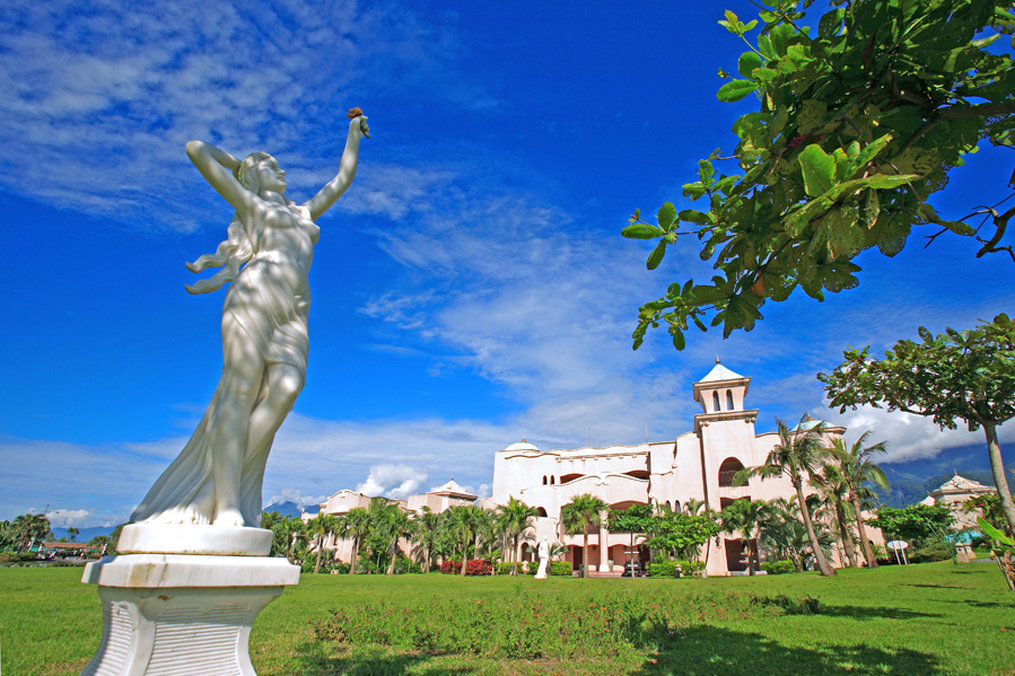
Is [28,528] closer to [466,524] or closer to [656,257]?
[466,524]

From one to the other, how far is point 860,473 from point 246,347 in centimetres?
3504

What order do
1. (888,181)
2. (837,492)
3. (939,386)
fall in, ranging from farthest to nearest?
(837,492), (939,386), (888,181)

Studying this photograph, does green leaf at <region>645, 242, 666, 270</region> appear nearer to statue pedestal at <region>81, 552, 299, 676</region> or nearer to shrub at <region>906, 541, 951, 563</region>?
statue pedestal at <region>81, 552, 299, 676</region>

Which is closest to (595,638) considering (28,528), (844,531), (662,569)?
(662,569)

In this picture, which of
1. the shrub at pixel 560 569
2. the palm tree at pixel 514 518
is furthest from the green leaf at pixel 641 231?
the palm tree at pixel 514 518

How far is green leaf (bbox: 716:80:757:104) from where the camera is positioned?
75.2 inches

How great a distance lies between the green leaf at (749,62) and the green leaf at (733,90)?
0.11 feet

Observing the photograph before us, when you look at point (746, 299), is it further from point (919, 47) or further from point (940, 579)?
point (940, 579)

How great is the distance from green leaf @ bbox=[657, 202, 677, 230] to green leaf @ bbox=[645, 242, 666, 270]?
0.38ft

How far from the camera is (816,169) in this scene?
1321 millimetres

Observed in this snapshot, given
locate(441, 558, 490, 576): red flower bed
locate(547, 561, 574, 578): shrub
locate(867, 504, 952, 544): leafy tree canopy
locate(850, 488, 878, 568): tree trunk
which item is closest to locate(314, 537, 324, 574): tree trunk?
locate(441, 558, 490, 576): red flower bed

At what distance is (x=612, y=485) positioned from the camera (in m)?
40.2

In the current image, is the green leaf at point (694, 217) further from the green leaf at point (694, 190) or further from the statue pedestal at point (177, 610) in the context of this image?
the statue pedestal at point (177, 610)

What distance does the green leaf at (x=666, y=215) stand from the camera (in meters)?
1.86
